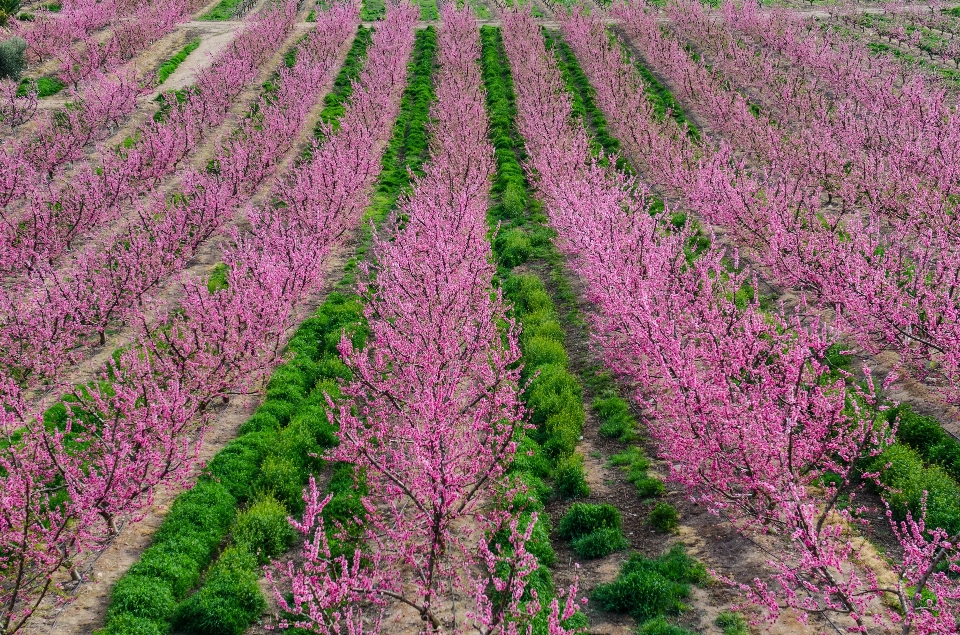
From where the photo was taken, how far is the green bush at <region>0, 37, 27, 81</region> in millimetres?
31203

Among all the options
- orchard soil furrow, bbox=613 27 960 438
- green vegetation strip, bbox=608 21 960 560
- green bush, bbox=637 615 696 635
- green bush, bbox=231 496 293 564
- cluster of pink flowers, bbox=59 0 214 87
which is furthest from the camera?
cluster of pink flowers, bbox=59 0 214 87

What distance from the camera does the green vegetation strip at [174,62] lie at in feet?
113

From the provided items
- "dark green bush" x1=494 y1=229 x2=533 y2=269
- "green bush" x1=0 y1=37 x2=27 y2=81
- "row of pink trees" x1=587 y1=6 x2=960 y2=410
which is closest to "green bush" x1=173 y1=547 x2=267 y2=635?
"row of pink trees" x1=587 y1=6 x2=960 y2=410

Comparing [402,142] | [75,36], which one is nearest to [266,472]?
[402,142]

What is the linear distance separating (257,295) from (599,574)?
8.34m

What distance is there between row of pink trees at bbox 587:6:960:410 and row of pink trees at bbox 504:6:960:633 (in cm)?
132

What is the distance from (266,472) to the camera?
36.7 ft

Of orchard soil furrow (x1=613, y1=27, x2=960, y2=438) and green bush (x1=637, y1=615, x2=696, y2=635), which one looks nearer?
green bush (x1=637, y1=615, x2=696, y2=635)

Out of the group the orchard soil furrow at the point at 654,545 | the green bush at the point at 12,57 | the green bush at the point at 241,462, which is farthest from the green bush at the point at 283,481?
the green bush at the point at 12,57

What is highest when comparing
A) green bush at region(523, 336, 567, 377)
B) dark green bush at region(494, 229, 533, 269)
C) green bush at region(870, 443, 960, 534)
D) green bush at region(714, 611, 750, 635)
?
dark green bush at region(494, 229, 533, 269)

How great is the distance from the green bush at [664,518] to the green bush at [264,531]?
5528mm

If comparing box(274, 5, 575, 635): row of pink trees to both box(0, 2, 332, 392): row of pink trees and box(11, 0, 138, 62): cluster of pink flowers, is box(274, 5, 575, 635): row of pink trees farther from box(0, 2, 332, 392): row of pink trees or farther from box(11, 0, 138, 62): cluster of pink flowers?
box(11, 0, 138, 62): cluster of pink flowers

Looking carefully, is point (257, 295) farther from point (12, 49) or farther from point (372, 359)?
point (12, 49)

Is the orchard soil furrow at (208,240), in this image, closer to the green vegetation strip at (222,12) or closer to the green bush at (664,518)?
the green bush at (664,518)
